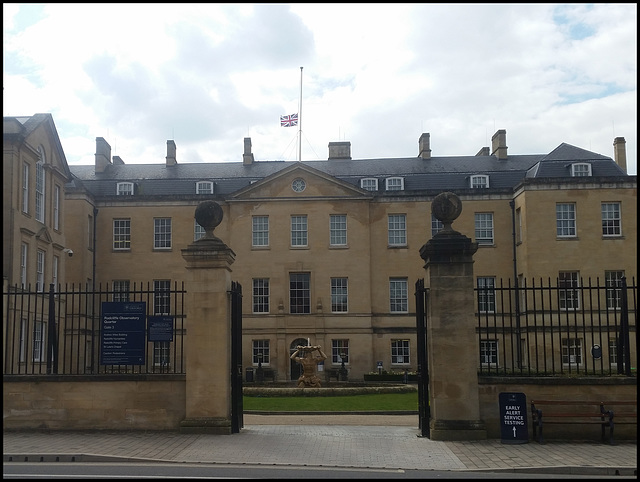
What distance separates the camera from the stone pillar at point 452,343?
14.1 metres

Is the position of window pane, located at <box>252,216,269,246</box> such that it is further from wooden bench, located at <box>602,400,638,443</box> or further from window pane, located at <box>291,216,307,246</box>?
wooden bench, located at <box>602,400,638,443</box>

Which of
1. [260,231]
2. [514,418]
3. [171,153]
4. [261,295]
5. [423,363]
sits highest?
[171,153]

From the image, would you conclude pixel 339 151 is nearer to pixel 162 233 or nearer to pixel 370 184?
pixel 370 184

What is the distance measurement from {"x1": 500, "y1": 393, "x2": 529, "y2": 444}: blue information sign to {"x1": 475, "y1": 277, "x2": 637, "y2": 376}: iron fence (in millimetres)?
801

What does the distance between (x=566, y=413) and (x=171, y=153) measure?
1651 inches

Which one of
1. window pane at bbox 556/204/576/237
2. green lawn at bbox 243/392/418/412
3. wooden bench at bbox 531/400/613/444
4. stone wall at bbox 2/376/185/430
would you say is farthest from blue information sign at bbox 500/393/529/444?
window pane at bbox 556/204/576/237

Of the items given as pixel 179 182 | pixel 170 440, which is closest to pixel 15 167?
pixel 179 182

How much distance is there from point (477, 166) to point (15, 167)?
95.5 feet

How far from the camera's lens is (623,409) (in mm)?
13961

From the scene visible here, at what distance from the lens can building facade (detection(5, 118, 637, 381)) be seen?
4125 centimetres

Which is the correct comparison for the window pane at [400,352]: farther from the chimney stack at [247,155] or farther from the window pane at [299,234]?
the chimney stack at [247,155]

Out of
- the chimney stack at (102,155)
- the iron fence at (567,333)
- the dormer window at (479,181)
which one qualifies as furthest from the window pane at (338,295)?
the chimney stack at (102,155)

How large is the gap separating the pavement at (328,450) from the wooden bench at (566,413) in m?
0.36

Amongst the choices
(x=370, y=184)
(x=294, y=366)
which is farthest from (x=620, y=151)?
(x=294, y=366)
